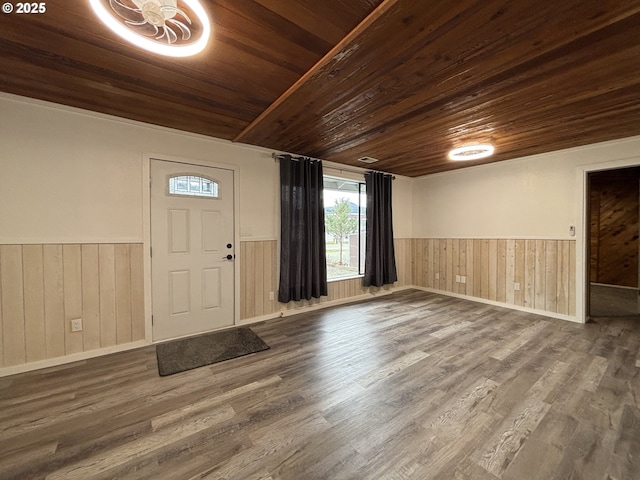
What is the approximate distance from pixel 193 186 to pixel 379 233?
3.11m

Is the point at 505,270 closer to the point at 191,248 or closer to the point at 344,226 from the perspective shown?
the point at 344,226

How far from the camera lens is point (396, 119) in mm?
2627

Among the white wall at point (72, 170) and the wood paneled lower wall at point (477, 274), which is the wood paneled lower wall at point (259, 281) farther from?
the white wall at point (72, 170)

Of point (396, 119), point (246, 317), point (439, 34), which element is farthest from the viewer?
point (246, 317)


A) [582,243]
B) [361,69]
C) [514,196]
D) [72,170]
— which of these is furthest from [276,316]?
[582,243]

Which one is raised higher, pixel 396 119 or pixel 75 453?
pixel 396 119

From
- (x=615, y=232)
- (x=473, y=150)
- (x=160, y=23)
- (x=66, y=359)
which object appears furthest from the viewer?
(x=615, y=232)

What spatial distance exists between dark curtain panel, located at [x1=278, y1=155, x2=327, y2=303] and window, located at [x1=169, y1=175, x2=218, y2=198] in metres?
0.92

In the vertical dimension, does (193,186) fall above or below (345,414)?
above

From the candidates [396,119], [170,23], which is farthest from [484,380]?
[170,23]

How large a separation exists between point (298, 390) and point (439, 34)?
8.33 feet

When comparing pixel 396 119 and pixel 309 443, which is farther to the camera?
pixel 396 119

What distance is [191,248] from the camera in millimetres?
3105

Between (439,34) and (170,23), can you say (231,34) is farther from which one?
(439,34)
